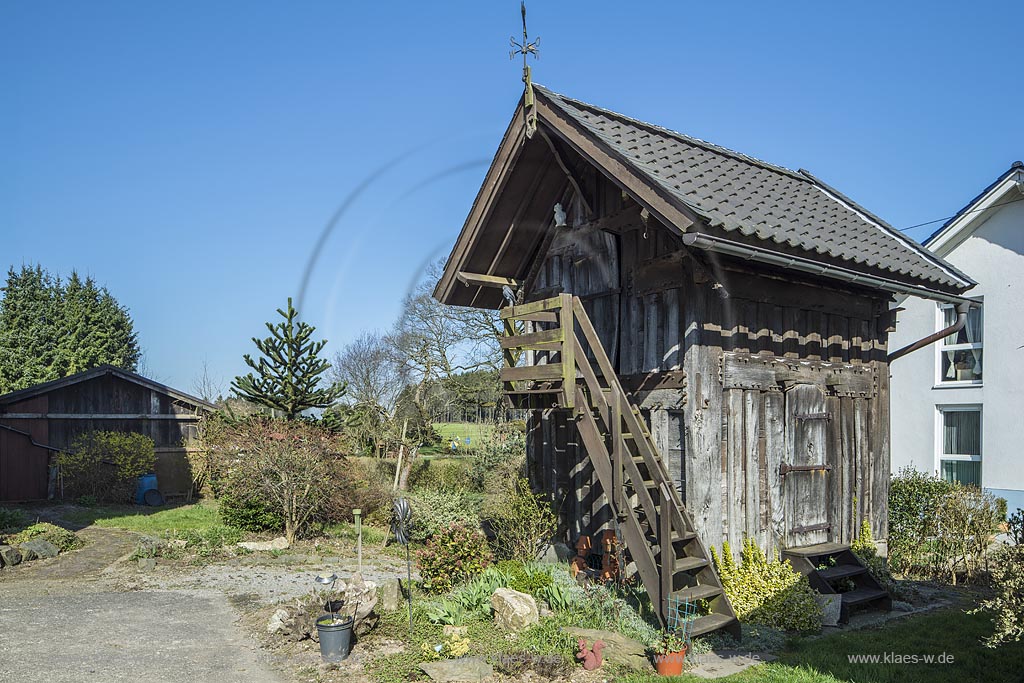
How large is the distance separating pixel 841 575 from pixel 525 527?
456 centimetres

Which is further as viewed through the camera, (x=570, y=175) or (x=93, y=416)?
(x=93, y=416)

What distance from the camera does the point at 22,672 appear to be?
26.1ft

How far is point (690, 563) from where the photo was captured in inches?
336

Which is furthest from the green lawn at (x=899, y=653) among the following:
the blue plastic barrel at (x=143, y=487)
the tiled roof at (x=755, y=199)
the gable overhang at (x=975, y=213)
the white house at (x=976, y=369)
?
the blue plastic barrel at (x=143, y=487)

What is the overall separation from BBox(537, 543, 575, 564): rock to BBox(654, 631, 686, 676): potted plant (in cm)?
416

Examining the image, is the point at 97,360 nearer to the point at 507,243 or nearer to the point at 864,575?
the point at 507,243

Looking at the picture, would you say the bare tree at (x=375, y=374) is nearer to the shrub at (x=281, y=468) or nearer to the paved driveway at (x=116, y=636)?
the shrub at (x=281, y=468)

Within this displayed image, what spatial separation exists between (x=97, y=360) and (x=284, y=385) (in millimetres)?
31758

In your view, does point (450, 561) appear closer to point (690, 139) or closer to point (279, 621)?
point (279, 621)

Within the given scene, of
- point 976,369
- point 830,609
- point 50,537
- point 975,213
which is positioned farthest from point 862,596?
point 50,537

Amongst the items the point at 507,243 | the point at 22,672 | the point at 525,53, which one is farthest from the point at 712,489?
the point at 22,672

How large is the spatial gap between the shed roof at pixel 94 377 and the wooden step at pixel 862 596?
2181cm

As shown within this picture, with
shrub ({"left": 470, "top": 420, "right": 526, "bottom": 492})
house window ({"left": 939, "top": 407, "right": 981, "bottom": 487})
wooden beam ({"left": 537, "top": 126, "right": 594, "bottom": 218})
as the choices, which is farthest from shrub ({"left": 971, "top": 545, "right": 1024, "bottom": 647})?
shrub ({"left": 470, "top": 420, "right": 526, "bottom": 492})

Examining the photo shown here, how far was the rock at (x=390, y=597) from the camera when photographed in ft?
31.3
